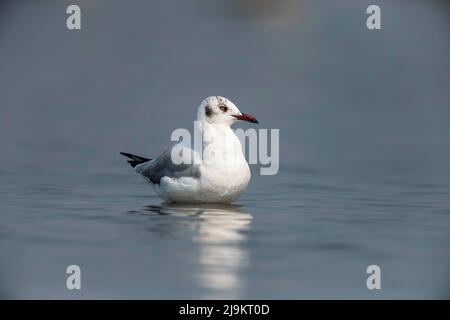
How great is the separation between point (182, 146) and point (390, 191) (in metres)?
2.64

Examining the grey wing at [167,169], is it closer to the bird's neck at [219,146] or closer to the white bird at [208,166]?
the white bird at [208,166]

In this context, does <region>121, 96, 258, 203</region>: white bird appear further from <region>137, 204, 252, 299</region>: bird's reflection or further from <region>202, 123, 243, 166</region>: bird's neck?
<region>137, 204, 252, 299</region>: bird's reflection

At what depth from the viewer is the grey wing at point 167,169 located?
11.0 meters

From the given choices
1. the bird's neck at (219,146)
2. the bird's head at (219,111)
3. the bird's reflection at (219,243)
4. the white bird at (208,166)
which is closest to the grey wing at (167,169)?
the white bird at (208,166)

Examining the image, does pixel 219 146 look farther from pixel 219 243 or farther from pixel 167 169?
pixel 219 243

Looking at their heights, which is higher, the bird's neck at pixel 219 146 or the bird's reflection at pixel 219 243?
the bird's neck at pixel 219 146

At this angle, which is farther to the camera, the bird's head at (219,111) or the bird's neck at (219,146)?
the bird's head at (219,111)

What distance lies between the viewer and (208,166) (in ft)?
36.0

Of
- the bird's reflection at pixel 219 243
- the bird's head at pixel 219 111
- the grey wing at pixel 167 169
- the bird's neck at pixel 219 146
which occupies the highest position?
the bird's head at pixel 219 111

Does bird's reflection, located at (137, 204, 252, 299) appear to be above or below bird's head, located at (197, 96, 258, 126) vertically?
below

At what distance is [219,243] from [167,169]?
213 cm

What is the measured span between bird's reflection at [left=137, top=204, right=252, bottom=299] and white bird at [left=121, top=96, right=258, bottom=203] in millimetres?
140

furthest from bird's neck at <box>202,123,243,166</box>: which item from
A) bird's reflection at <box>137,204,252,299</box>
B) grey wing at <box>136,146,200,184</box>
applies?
bird's reflection at <box>137,204,252,299</box>

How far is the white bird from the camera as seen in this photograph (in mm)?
10922
